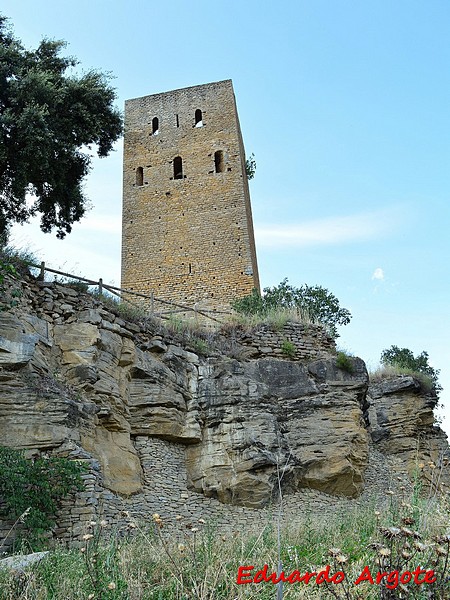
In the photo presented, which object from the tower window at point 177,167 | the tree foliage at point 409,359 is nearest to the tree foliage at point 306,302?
the tree foliage at point 409,359

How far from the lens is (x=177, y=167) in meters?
25.7

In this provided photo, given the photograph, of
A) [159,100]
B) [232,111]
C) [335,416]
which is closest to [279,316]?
[335,416]

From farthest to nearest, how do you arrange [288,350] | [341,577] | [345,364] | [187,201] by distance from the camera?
[187,201]
[288,350]
[345,364]
[341,577]

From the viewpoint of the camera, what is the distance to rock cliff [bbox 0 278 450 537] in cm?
986

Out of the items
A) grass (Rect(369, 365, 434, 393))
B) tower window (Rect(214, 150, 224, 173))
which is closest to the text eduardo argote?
grass (Rect(369, 365, 434, 393))

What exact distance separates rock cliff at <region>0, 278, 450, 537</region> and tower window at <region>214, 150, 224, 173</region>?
1231cm

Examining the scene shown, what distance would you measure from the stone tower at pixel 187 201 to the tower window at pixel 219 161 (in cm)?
4

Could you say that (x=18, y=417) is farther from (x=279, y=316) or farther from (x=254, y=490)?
(x=279, y=316)

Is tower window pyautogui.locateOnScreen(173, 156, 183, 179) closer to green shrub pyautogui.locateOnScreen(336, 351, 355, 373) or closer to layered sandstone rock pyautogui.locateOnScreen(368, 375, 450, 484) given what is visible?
layered sandstone rock pyautogui.locateOnScreen(368, 375, 450, 484)

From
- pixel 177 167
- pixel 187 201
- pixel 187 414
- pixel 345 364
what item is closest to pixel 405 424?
pixel 345 364

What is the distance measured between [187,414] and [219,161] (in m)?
15.4

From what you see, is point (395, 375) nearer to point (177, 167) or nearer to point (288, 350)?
point (288, 350)

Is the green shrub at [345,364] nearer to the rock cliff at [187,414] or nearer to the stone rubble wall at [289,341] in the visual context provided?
the rock cliff at [187,414]

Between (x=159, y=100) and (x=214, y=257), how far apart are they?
8896mm
